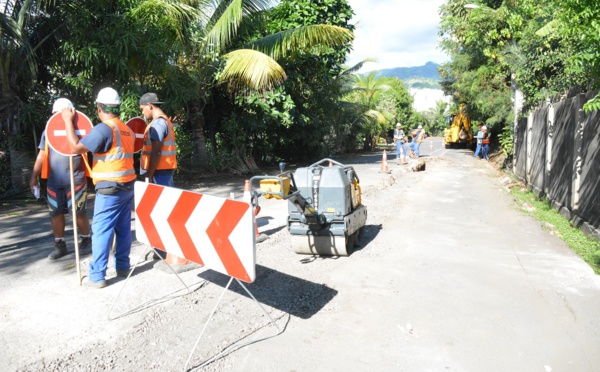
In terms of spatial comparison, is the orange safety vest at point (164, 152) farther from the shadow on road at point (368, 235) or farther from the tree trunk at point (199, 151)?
the tree trunk at point (199, 151)

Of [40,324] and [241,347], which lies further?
[40,324]

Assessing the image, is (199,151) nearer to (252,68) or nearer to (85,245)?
(252,68)

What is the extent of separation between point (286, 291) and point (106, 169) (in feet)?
7.55

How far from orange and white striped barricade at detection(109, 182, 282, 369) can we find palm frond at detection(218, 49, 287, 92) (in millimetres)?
9029

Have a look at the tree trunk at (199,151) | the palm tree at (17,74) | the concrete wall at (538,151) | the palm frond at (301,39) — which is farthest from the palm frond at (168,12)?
the concrete wall at (538,151)

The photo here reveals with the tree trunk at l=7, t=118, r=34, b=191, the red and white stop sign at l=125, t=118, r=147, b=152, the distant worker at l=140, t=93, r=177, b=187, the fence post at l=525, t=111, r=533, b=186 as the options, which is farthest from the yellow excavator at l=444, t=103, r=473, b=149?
the distant worker at l=140, t=93, r=177, b=187

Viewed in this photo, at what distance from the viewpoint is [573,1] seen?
14.5 feet

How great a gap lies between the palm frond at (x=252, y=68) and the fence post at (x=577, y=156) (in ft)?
25.7

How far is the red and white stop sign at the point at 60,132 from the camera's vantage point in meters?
4.92

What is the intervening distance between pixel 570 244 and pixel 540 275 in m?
1.76

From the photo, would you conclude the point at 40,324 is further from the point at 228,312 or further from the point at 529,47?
the point at 529,47

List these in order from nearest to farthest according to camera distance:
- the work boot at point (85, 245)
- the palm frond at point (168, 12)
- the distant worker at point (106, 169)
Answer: the distant worker at point (106, 169) → the work boot at point (85, 245) → the palm frond at point (168, 12)

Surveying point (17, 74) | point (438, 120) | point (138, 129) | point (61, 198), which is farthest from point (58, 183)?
point (438, 120)

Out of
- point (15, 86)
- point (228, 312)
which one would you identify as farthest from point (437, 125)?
point (228, 312)
